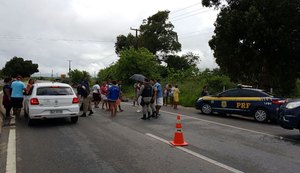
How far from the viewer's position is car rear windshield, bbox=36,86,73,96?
1176 centimetres

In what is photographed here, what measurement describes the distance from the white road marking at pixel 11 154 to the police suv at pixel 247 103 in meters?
9.72

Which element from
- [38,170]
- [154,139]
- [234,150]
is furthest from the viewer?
[154,139]

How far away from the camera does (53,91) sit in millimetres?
11938

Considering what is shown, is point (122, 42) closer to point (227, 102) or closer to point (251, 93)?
point (227, 102)

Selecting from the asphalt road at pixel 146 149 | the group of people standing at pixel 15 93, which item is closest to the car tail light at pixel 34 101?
the asphalt road at pixel 146 149

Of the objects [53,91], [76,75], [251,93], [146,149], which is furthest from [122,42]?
[146,149]

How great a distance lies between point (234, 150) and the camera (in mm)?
8125

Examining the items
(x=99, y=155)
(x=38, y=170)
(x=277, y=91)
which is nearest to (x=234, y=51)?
(x=277, y=91)

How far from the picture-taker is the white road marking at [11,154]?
638cm

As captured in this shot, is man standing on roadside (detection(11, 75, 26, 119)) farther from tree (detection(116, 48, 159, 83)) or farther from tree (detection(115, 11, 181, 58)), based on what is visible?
tree (detection(115, 11, 181, 58))

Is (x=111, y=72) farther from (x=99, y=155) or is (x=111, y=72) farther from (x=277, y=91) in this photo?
(x=99, y=155)

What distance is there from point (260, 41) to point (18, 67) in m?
107

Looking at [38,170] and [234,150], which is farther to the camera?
[234,150]

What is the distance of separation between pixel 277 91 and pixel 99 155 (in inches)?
713
